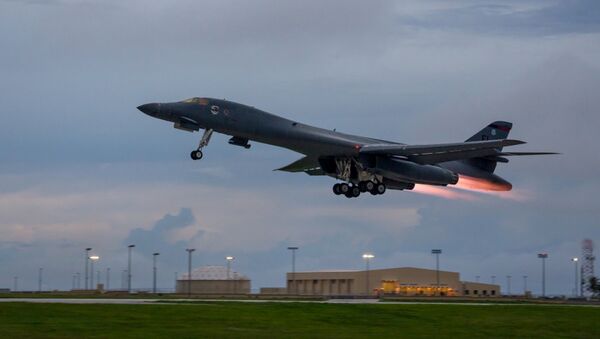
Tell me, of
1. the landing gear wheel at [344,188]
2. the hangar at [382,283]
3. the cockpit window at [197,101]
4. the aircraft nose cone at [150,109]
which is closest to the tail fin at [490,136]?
the landing gear wheel at [344,188]

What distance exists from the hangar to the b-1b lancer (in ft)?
126

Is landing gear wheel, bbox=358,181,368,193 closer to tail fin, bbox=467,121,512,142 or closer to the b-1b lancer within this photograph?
the b-1b lancer

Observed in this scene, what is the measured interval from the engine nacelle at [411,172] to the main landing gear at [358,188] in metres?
1.27

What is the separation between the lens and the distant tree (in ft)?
330

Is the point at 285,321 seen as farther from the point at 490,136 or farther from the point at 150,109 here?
the point at 490,136

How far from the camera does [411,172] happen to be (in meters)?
59.5

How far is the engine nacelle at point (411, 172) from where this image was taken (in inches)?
2324

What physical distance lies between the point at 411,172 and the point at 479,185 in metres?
7.91

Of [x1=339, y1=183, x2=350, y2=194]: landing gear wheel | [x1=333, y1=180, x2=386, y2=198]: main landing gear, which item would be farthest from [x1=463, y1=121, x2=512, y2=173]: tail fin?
[x1=339, y1=183, x2=350, y2=194]: landing gear wheel

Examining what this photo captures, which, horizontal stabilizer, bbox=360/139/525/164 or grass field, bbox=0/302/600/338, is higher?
horizontal stabilizer, bbox=360/139/525/164

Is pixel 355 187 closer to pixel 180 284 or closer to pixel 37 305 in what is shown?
pixel 37 305

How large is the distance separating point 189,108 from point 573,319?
2359 centimetres

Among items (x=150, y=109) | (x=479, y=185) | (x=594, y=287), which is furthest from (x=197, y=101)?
(x=594, y=287)

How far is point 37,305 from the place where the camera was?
44000 millimetres
